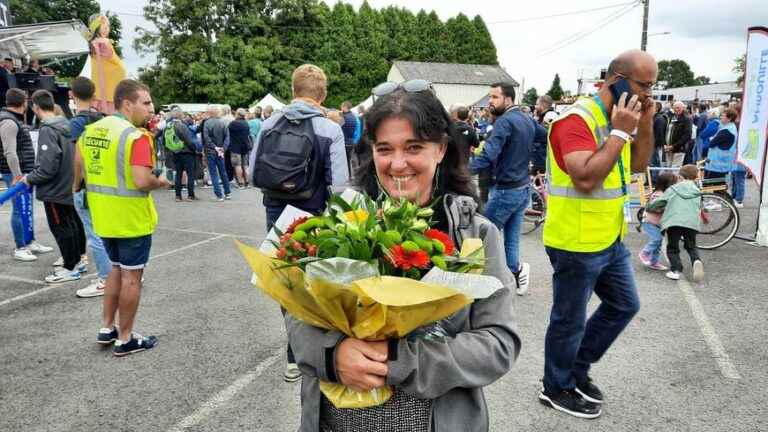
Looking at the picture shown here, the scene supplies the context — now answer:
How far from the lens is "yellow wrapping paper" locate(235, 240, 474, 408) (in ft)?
3.37

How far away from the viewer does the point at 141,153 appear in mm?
3621

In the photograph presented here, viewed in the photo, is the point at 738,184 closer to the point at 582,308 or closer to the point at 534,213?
the point at 534,213

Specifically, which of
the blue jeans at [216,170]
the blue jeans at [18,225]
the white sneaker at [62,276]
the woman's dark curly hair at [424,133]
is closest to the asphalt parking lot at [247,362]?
the white sneaker at [62,276]

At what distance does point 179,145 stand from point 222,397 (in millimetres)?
8053

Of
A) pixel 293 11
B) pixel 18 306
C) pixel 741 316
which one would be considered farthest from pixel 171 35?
pixel 741 316

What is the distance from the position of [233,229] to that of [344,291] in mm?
7453

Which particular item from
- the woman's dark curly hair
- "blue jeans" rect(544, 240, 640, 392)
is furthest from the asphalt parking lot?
the woman's dark curly hair

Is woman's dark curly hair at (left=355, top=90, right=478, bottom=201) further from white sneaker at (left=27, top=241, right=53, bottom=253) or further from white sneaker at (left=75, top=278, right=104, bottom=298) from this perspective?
white sneaker at (left=27, top=241, right=53, bottom=253)

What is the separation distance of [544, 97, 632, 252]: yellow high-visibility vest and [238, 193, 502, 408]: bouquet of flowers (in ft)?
5.44

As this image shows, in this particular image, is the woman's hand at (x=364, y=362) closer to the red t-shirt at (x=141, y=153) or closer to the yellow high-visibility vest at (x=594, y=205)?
the yellow high-visibility vest at (x=594, y=205)

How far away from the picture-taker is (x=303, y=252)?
1182 mm

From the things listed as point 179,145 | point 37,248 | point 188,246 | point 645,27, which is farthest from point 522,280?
point 645,27

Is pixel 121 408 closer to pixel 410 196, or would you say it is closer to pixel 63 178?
pixel 410 196

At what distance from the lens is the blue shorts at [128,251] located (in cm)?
364
